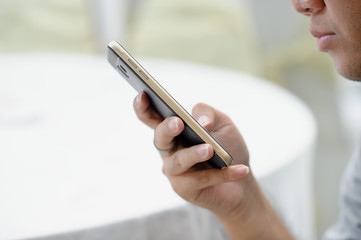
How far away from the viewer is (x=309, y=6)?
705mm

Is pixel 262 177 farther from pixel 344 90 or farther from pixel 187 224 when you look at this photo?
pixel 344 90

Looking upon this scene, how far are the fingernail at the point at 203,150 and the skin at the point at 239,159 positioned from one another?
38 millimetres

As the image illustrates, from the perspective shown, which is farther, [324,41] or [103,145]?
[103,145]

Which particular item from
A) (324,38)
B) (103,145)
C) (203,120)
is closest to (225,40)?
(103,145)

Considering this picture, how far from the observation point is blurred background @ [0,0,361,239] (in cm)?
190

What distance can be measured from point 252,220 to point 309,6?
0.30 meters

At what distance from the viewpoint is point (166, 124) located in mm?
561

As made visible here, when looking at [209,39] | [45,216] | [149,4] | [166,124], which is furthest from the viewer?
[149,4]

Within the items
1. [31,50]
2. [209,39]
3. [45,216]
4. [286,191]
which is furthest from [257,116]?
[31,50]

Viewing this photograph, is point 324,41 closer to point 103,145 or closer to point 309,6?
point 309,6

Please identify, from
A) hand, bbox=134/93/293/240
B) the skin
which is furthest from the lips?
hand, bbox=134/93/293/240

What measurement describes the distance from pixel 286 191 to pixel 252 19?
1.27m

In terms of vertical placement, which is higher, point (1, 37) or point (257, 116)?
point (257, 116)

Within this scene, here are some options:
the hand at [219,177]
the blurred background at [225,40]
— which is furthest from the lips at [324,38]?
the blurred background at [225,40]
